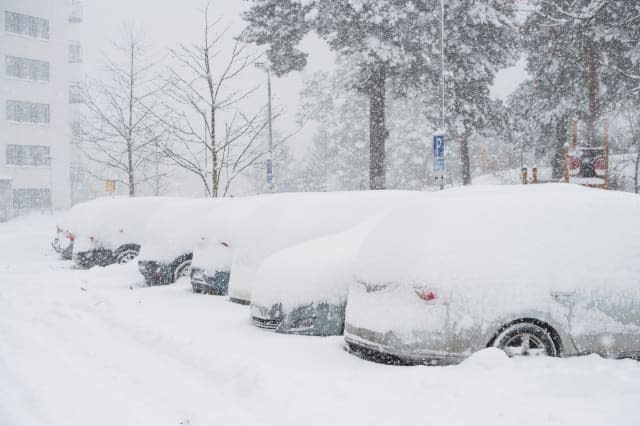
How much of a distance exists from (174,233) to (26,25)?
141ft

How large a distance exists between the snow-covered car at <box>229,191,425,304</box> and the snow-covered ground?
118 cm

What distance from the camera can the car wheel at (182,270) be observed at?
1196cm

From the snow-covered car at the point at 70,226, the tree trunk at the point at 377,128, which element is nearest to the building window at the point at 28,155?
the snow-covered car at the point at 70,226

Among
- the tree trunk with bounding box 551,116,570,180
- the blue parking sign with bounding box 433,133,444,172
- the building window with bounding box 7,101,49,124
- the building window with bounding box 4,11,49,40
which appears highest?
the building window with bounding box 4,11,49,40

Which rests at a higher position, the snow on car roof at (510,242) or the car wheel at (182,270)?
the snow on car roof at (510,242)

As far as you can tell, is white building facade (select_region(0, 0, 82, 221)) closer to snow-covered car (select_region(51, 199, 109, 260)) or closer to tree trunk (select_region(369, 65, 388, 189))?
snow-covered car (select_region(51, 199, 109, 260))

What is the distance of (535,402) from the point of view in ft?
15.4

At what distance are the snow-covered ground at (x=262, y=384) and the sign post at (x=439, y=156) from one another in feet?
31.2

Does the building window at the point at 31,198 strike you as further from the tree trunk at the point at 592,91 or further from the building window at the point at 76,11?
the tree trunk at the point at 592,91

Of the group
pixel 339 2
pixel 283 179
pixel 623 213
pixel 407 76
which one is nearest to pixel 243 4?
pixel 339 2

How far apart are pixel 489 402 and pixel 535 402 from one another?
331mm

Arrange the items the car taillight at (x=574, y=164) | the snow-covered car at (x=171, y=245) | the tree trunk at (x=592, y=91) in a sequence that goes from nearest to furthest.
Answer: the snow-covered car at (x=171, y=245)
the car taillight at (x=574, y=164)
the tree trunk at (x=592, y=91)

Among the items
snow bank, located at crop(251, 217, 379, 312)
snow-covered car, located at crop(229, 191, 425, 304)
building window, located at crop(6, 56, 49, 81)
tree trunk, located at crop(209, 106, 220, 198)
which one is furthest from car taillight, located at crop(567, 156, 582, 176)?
building window, located at crop(6, 56, 49, 81)

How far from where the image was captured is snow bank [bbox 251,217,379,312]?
720 centimetres
